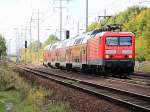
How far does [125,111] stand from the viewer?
14289mm

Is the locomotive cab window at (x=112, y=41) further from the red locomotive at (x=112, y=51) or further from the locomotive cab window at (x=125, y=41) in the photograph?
→ the locomotive cab window at (x=125, y=41)

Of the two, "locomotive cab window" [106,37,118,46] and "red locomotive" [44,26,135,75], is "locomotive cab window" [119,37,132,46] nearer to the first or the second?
A: "red locomotive" [44,26,135,75]

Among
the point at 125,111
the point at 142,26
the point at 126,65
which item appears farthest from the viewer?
the point at 142,26

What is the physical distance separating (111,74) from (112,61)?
3.43 m

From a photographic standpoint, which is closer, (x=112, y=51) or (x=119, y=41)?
(x=112, y=51)

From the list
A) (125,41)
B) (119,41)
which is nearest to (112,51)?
(119,41)

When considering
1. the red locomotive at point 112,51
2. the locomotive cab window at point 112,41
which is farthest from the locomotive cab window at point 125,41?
the locomotive cab window at point 112,41

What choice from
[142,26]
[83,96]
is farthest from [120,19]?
[83,96]

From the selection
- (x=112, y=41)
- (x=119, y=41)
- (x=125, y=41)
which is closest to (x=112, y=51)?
(x=112, y=41)

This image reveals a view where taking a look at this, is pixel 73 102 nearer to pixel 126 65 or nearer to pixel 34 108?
pixel 34 108

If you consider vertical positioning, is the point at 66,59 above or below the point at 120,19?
below

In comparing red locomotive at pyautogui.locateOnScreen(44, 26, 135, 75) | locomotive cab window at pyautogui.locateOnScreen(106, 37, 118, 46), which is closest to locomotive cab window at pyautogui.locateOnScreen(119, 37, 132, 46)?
red locomotive at pyautogui.locateOnScreen(44, 26, 135, 75)

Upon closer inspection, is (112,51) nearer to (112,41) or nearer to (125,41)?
(112,41)

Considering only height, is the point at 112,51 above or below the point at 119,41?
below
